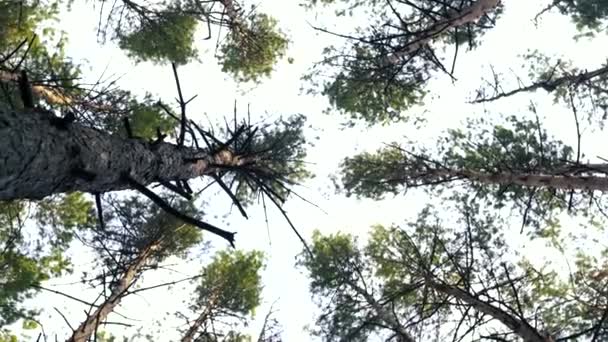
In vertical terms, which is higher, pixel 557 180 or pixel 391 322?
pixel 557 180

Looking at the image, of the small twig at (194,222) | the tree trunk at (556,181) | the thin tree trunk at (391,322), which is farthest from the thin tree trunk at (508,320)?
the tree trunk at (556,181)

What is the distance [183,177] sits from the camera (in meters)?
5.61

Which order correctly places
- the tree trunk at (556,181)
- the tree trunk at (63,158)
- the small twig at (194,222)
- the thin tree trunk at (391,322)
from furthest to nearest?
the tree trunk at (556,181) < the thin tree trunk at (391,322) < the small twig at (194,222) < the tree trunk at (63,158)

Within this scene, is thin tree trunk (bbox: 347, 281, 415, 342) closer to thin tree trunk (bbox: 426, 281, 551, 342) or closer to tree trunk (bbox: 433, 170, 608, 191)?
thin tree trunk (bbox: 426, 281, 551, 342)

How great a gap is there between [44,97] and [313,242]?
8.50 metres

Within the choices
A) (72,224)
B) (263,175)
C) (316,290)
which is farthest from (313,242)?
(263,175)

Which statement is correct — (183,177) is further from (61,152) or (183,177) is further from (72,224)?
(72,224)

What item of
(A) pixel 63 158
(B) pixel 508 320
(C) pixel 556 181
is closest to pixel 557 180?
(C) pixel 556 181

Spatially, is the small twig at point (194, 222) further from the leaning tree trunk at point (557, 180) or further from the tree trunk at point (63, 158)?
the leaning tree trunk at point (557, 180)

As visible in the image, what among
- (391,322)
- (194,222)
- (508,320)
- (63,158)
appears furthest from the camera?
(391,322)

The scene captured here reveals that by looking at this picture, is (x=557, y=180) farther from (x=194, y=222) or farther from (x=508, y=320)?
(x=194, y=222)

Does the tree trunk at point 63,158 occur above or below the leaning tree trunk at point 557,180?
below

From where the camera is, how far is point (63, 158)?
10.5 feet

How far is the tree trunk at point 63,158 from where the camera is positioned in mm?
2686
